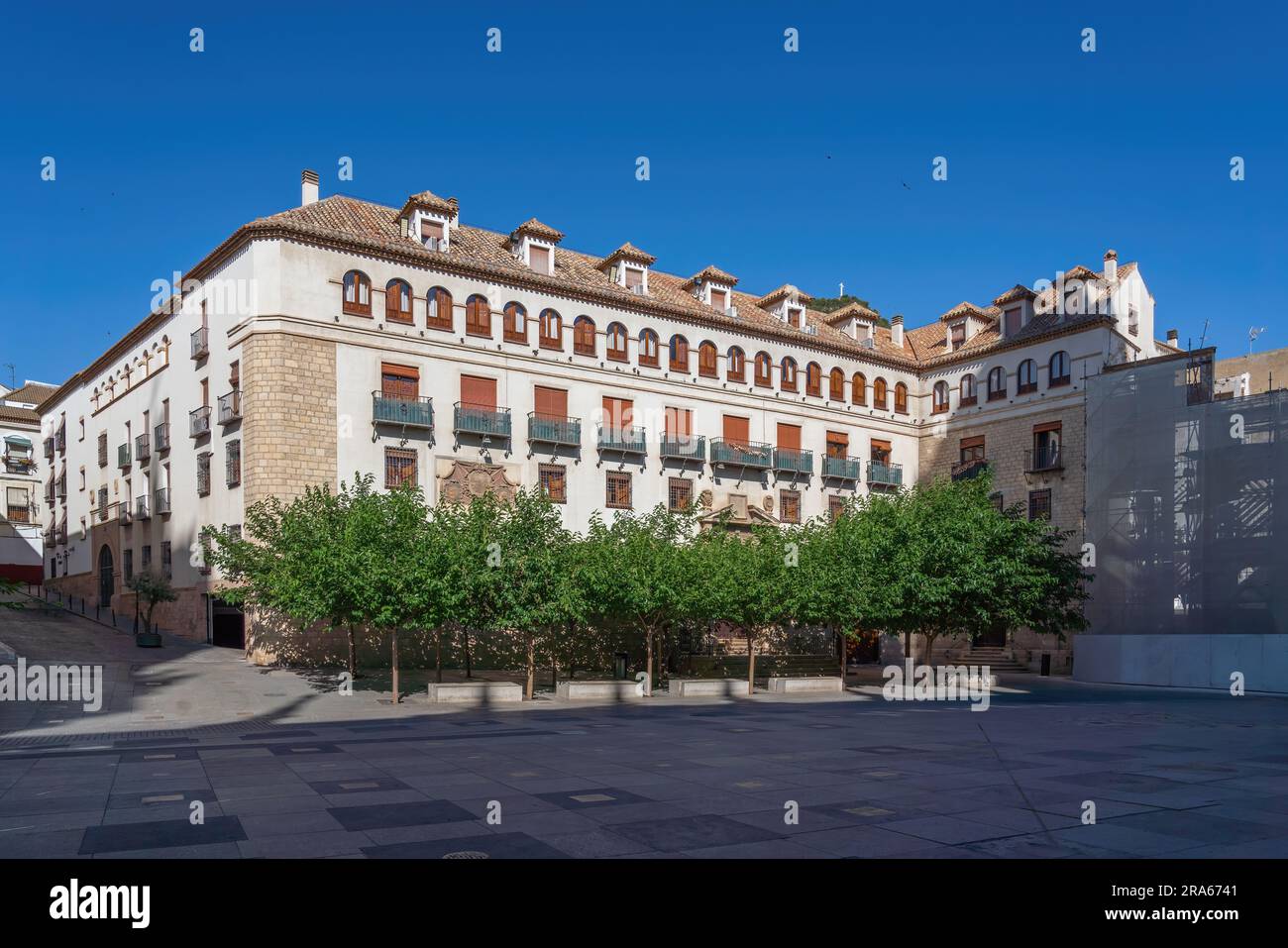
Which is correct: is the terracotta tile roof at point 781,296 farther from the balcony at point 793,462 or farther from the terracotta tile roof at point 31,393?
the terracotta tile roof at point 31,393

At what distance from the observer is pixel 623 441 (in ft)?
131

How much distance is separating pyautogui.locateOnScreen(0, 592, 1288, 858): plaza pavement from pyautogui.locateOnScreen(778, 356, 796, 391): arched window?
2453cm

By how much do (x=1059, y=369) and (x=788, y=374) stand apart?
11955 millimetres

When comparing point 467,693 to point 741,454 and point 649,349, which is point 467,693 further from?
point 741,454

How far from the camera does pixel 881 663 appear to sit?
4716cm

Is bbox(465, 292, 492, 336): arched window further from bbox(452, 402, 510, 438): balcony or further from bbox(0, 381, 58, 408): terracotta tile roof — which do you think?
bbox(0, 381, 58, 408): terracotta tile roof

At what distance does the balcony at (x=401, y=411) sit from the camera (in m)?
34.2

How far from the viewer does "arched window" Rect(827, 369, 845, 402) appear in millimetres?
48000

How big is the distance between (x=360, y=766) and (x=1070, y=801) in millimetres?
8833

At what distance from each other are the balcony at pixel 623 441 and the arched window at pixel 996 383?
18.0m

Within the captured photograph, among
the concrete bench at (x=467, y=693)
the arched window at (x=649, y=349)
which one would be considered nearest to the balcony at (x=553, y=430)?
the arched window at (x=649, y=349)
